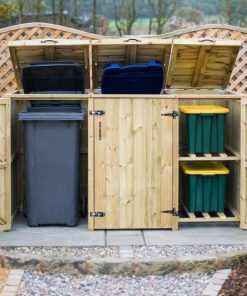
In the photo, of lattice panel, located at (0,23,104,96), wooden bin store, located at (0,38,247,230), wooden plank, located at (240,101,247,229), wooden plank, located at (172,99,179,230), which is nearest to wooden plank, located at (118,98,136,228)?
wooden bin store, located at (0,38,247,230)

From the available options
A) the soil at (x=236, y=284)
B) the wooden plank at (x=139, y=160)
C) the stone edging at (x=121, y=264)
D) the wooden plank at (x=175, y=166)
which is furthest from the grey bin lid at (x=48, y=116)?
the soil at (x=236, y=284)

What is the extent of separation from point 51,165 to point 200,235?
149 centimetres

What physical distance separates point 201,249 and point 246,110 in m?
1.33

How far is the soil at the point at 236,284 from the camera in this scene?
439 cm

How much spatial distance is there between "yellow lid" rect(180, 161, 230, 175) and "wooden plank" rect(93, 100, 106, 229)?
0.81 meters

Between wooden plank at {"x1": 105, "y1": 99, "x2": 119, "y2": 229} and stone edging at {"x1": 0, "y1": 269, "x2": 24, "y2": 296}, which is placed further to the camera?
wooden plank at {"x1": 105, "y1": 99, "x2": 119, "y2": 229}

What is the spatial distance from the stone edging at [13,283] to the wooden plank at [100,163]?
1236 mm

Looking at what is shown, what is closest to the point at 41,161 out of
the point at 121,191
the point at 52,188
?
the point at 52,188

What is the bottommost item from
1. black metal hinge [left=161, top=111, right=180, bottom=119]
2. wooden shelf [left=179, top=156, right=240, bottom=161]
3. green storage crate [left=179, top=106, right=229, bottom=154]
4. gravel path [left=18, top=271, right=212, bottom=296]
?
gravel path [left=18, top=271, right=212, bottom=296]

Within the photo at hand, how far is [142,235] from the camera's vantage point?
5848 mm

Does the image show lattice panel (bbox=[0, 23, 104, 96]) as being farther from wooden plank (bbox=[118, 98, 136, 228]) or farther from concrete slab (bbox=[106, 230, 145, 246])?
concrete slab (bbox=[106, 230, 145, 246])

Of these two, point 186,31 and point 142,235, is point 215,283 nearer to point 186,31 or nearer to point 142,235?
point 142,235

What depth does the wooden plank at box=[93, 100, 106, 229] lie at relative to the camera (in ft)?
19.2

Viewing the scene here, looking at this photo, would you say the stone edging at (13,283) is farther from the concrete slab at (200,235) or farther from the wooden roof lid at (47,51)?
the wooden roof lid at (47,51)
